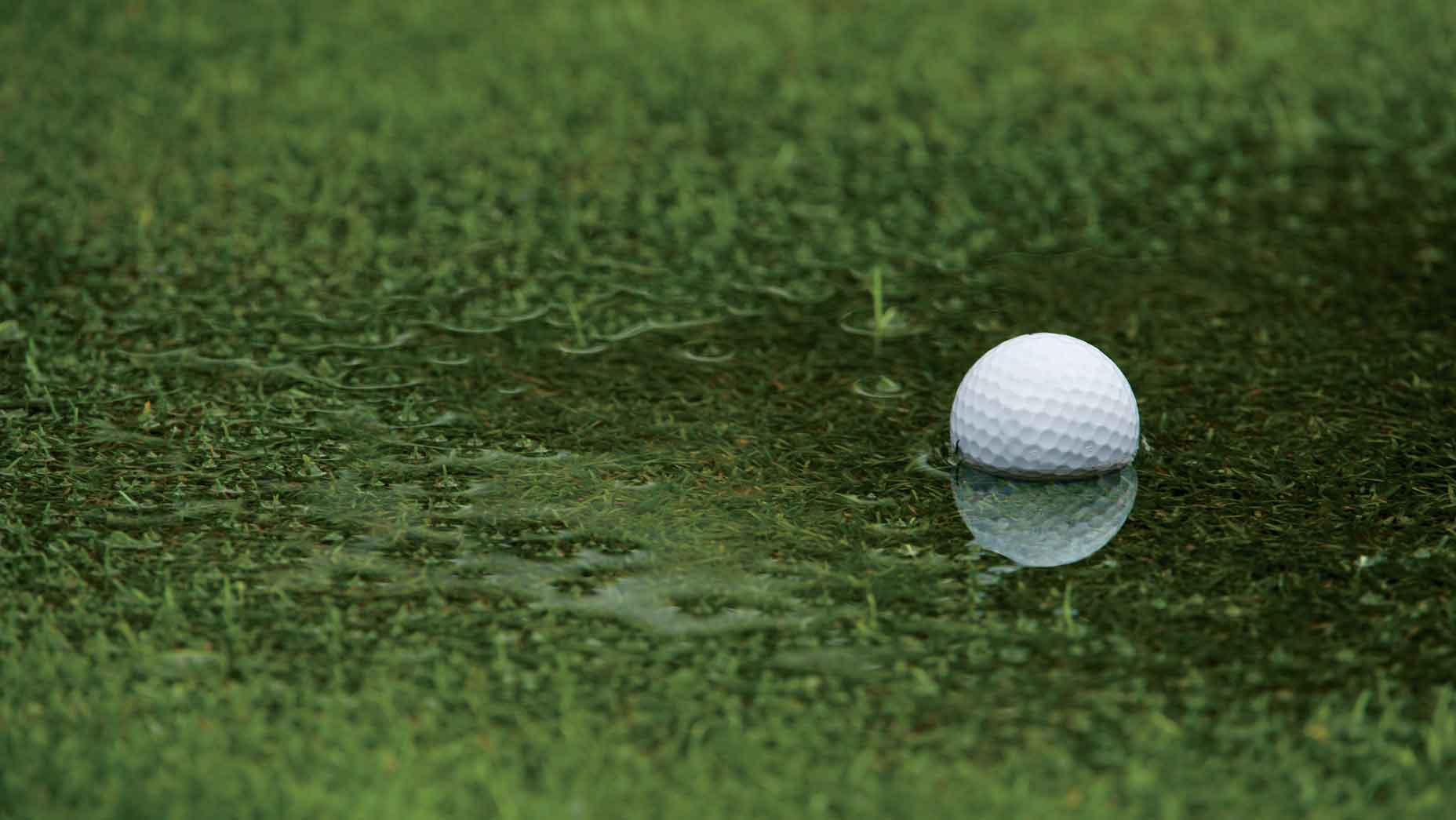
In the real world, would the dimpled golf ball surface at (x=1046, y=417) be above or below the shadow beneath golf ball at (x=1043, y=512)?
above

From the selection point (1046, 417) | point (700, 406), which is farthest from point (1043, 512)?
point (700, 406)

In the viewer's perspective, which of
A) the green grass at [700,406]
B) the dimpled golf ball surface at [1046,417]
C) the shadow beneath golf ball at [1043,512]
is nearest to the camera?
the green grass at [700,406]

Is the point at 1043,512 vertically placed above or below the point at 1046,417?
below

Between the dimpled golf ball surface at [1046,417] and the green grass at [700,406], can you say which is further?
the dimpled golf ball surface at [1046,417]

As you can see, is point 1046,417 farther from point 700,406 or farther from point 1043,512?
point 700,406

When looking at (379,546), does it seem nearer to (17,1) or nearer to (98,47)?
(98,47)

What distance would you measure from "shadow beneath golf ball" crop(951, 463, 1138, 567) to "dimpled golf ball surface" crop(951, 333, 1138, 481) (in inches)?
1.1

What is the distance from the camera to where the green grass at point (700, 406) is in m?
2.41

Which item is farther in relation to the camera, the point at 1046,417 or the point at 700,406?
the point at 700,406

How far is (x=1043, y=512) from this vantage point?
310cm

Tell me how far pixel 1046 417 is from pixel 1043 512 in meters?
0.19

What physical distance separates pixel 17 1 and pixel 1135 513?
531cm

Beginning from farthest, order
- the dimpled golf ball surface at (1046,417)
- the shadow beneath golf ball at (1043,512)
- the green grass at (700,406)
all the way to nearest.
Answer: the dimpled golf ball surface at (1046,417)
the shadow beneath golf ball at (1043,512)
the green grass at (700,406)

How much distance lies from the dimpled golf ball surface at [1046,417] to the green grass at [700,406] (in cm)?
12
